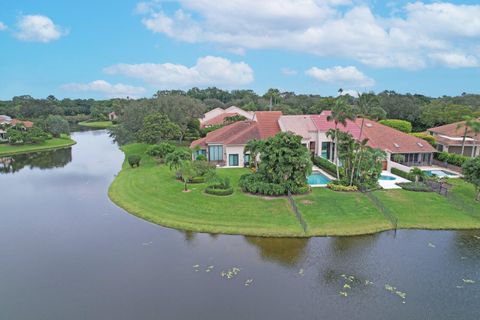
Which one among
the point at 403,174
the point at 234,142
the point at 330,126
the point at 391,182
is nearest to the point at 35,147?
the point at 234,142

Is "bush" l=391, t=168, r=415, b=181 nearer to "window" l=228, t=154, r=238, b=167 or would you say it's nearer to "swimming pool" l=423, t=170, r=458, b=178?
"swimming pool" l=423, t=170, r=458, b=178

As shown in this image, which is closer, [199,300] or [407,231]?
[199,300]

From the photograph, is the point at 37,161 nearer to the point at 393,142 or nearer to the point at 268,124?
the point at 268,124

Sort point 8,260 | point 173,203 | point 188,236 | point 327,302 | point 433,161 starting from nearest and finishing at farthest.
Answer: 1. point 327,302
2. point 8,260
3. point 188,236
4. point 173,203
5. point 433,161

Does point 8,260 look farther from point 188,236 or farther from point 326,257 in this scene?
point 326,257

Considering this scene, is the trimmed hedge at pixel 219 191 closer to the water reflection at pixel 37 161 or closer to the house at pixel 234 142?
the house at pixel 234 142

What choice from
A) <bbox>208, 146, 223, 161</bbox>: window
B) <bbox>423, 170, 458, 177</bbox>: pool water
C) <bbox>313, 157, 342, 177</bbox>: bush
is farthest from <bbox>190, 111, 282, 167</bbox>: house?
<bbox>423, 170, 458, 177</bbox>: pool water

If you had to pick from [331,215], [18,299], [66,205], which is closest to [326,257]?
[331,215]
